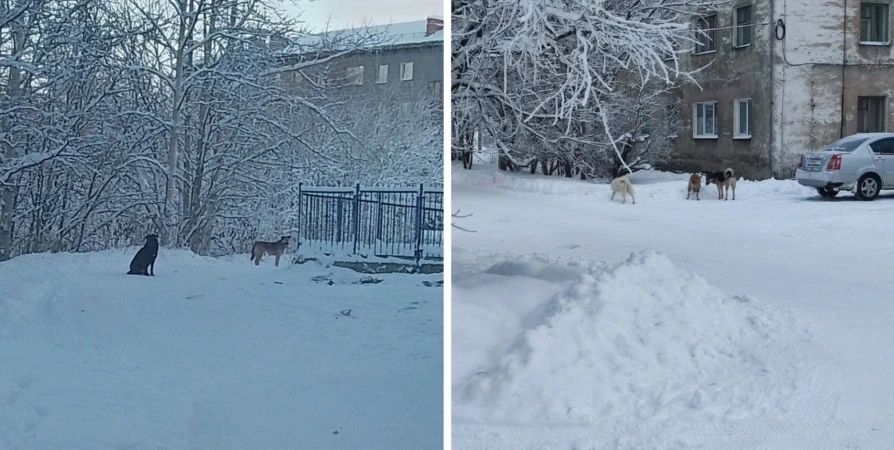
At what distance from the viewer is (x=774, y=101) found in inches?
244

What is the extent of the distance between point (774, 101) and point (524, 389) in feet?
13.0

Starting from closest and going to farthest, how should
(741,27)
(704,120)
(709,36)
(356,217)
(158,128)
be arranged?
1. (158,128)
2. (356,217)
3. (709,36)
4. (741,27)
5. (704,120)

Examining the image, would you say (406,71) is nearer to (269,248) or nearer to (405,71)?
(405,71)

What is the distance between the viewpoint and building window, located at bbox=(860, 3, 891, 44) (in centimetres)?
480

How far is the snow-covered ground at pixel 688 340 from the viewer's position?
291 cm

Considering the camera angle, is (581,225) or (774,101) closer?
(581,225)

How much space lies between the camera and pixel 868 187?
4.77 m

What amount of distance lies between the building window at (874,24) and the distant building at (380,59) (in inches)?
129

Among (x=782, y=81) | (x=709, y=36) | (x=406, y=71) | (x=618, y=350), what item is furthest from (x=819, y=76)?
(x=406, y=71)

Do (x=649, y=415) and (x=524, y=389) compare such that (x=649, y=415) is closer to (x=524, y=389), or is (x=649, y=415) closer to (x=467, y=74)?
(x=524, y=389)

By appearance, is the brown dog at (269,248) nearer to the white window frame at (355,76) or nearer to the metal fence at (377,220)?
the metal fence at (377,220)

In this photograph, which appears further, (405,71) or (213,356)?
(405,71)

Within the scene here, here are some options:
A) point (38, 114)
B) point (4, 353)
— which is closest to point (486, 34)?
point (38, 114)

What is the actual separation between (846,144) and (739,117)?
1.46 m
